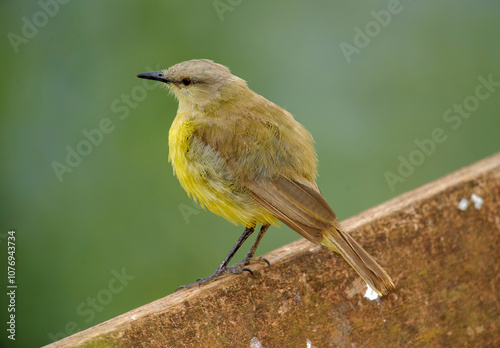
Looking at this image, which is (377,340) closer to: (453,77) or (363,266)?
(363,266)

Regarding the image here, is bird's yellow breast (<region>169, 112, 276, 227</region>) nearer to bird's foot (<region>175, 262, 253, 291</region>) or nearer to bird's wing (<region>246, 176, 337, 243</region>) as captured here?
bird's wing (<region>246, 176, 337, 243</region>)

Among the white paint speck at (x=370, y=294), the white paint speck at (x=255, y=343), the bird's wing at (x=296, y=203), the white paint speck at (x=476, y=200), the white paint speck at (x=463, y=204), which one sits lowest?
the white paint speck at (x=255, y=343)

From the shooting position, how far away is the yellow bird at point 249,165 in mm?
3305

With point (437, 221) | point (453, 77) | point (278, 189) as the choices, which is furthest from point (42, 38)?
point (453, 77)

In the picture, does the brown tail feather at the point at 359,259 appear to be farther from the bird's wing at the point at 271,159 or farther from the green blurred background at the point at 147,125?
the green blurred background at the point at 147,125

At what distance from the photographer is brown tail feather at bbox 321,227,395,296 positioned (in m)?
2.81

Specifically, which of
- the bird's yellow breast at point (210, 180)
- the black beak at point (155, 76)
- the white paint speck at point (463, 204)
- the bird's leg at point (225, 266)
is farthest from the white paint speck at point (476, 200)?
the black beak at point (155, 76)

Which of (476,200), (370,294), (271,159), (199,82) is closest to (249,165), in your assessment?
(271,159)

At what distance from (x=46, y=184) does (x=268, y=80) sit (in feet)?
5.77

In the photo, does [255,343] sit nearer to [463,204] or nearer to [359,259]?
[359,259]

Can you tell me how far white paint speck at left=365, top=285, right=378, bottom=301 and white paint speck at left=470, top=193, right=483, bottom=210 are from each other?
888mm

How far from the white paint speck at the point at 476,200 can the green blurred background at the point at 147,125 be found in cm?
112

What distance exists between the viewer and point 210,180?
347 cm

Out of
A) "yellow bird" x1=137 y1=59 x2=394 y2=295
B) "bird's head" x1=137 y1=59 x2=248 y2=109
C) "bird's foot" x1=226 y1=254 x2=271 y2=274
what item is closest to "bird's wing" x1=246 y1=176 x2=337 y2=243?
"yellow bird" x1=137 y1=59 x2=394 y2=295
